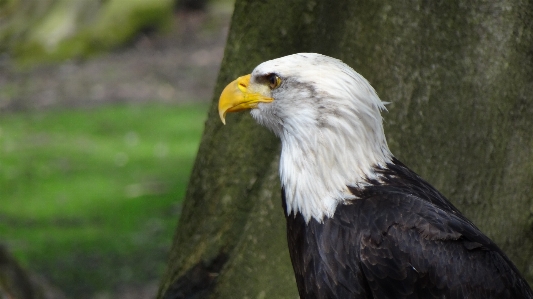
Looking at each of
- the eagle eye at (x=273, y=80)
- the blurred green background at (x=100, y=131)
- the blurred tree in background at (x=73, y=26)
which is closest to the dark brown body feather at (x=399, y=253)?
the eagle eye at (x=273, y=80)

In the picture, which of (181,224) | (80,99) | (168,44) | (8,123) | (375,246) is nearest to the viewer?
(375,246)

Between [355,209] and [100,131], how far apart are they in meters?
8.92

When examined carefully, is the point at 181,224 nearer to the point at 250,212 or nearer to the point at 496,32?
the point at 250,212

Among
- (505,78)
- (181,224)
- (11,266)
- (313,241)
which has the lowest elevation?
(11,266)

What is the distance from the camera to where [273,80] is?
381cm

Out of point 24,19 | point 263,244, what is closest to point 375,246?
point 263,244

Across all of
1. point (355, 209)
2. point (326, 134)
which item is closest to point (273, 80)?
point (326, 134)

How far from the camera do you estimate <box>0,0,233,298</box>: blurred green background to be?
8.03 meters

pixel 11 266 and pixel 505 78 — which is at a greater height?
pixel 505 78

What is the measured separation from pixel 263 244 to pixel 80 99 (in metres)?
10.1

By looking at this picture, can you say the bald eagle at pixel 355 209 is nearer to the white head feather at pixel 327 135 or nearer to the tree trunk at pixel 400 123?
the white head feather at pixel 327 135

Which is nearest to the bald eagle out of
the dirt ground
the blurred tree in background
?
the dirt ground

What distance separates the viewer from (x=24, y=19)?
56.9 ft

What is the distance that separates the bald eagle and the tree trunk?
1.92 feet
